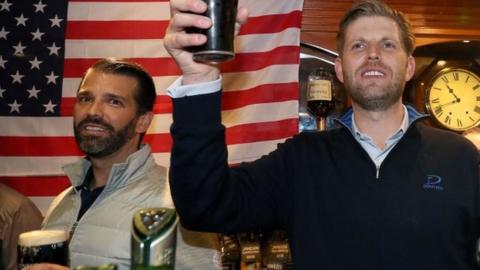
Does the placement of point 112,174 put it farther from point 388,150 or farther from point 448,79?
point 448,79

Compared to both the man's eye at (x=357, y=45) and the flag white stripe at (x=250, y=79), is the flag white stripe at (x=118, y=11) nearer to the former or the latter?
the flag white stripe at (x=250, y=79)

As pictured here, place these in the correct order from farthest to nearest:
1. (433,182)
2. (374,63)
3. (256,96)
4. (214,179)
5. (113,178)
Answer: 1. (256,96)
2. (113,178)
3. (374,63)
4. (433,182)
5. (214,179)

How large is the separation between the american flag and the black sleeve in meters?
1.16

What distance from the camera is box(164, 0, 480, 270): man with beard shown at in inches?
41.5

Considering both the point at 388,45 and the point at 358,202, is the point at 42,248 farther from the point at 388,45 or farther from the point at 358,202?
→ the point at 388,45

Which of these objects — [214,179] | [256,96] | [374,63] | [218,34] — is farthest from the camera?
[256,96]

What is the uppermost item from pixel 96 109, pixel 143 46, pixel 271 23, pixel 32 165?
pixel 271 23

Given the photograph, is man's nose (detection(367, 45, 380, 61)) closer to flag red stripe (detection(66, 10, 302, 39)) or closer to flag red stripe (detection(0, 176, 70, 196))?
flag red stripe (detection(66, 10, 302, 39))

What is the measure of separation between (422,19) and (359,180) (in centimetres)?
152

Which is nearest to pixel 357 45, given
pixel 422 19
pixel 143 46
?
pixel 422 19

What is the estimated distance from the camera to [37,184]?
101 inches

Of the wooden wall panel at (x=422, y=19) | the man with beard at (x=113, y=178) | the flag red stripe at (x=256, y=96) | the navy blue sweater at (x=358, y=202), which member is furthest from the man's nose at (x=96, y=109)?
the wooden wall panel at (x=422, y=19)

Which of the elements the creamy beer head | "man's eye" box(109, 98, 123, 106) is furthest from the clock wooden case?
the creamy beer head

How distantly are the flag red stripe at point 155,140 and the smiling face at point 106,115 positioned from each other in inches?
31.5
